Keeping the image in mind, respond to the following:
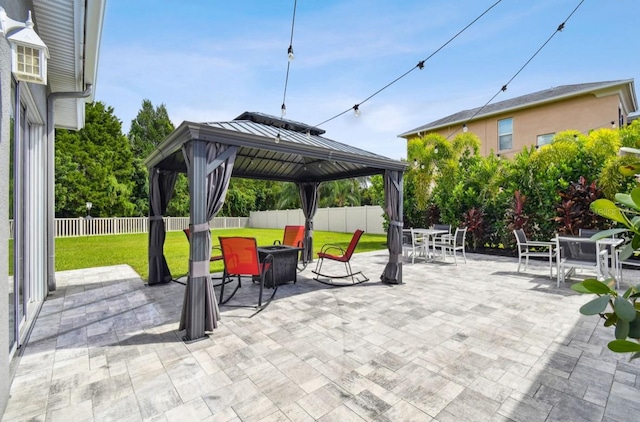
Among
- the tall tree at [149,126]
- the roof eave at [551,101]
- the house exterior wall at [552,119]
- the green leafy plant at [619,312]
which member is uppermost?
the tall tree at [149,126]

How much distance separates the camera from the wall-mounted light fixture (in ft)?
6.68

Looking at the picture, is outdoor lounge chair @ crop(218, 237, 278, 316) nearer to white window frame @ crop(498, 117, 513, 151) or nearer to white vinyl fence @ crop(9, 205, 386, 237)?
white vinyl fence @ crop(9, 205, 386, 237)

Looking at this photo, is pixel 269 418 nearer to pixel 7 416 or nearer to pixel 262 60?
pixel 7 416

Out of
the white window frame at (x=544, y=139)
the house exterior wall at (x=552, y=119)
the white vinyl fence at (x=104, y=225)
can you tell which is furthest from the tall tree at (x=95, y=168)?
the white window frame at (x=544, y=139)

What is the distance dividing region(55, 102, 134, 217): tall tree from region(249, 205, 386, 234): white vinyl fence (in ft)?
30.8

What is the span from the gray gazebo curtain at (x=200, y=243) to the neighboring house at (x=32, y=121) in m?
1.47

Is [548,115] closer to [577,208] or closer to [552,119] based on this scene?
[552,119]

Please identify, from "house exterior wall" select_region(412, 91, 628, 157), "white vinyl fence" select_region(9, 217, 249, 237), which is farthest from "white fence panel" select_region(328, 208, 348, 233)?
"house exterior wall" select_region(412, 91, 628, 157)

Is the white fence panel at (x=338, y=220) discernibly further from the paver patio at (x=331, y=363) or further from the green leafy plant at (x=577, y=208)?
the paver patio at (x=331, y=363)

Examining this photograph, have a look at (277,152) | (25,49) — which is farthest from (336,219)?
(25,49)

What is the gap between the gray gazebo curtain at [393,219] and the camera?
602cm

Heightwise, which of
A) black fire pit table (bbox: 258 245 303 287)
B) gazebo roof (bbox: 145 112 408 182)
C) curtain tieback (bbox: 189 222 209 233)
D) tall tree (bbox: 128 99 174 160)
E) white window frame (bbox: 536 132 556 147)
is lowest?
black fire pit table (bbox: 258 245 303 287)

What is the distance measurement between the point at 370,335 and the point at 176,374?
2035 millimetres

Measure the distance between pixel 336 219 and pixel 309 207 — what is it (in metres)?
12.6
